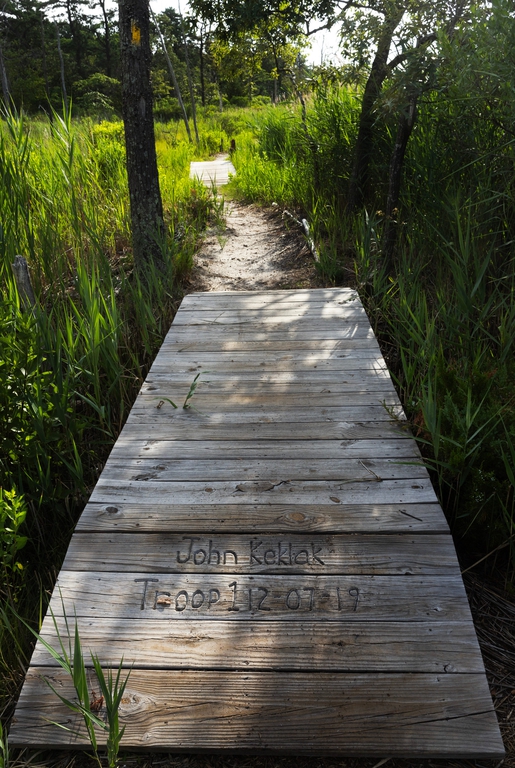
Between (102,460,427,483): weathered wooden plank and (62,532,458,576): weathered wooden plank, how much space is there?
1.09 feet

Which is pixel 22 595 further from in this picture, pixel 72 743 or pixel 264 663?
pixel 264 663

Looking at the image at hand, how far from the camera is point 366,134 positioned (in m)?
5.24

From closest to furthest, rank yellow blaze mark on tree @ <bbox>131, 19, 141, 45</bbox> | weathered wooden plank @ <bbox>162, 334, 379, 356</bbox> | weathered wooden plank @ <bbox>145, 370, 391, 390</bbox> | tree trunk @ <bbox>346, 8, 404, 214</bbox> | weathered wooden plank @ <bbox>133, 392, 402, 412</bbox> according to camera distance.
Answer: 1. weathered wooden plank @ <bbox>133, 392, 402, 412</bbox>
2. weathered wooden plank @ <bbox>145, 370, 391, 390</bbox>
3. weathered wooden plank @ <bbox>162, 334, 379, 356</bbox>
4. yellow blaze mark on tree @ <bbox>131, 19, 141, 45</bbox>
5. tree trunk @ <bbox>346, 8, 404, 214</bbox>

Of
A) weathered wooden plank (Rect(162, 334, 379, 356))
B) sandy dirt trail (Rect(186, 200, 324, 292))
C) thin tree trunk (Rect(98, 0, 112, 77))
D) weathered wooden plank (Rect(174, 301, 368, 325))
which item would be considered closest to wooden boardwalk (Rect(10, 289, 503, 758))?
weathered wooden plank (Rect(162, 334, 379, 356))

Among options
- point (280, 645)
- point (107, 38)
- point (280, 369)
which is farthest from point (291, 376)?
point (107, 38)

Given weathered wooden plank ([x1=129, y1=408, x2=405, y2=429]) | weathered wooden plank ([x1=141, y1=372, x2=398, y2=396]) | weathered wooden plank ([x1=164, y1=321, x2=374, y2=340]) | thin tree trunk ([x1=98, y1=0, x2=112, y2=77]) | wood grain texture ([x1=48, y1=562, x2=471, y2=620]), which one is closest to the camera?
wood grain texture ([x1=48, y1=562, x2=471, y2=620])

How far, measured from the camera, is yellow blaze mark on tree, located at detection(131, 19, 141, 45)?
4050 millimetres

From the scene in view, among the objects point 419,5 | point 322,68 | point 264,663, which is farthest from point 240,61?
point 264,663

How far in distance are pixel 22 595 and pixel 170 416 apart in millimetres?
1014

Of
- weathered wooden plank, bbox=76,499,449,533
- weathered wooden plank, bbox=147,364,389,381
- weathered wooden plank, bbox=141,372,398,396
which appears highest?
weathered wooden plank, bbox=147,364,389,381

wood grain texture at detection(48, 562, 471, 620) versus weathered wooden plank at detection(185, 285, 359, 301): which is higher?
weathered wooden plank at detection(185, 285, 359, 301)

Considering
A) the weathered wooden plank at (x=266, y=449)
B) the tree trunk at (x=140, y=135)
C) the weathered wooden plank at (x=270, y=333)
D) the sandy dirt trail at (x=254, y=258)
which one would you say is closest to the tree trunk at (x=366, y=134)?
the sandy dirt trail at (x=254, y=258)

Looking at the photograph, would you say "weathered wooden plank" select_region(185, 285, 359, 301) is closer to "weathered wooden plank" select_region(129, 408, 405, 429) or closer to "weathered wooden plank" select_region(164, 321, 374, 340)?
"weathered wooden plank" select_region(164, 321, 374, 340)

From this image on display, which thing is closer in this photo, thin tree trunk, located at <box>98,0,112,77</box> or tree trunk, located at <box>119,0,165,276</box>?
tree trunk, located at <box>119,0,165,276</box>
